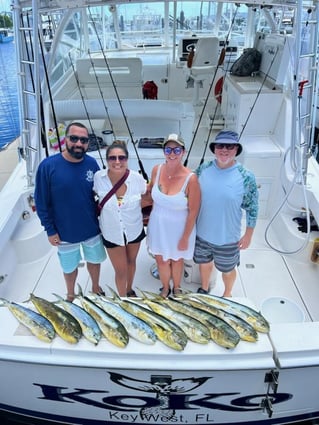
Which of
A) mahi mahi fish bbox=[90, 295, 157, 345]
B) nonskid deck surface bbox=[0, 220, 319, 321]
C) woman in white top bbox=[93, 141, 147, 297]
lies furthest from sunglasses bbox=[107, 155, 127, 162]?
nonskid deck surface bbox=[0, 220, 319, 321]

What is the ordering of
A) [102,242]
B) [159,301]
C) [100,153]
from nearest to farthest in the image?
[159,301], [102,242], [100,153]

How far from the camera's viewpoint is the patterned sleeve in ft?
6.61

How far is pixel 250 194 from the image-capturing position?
2.05 metres

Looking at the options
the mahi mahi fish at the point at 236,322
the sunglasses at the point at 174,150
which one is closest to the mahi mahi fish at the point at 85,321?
the mahi mahi fish at the point at 236,322

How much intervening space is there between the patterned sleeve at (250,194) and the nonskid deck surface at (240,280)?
2.52ft

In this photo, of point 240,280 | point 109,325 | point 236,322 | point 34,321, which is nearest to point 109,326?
point 109,325

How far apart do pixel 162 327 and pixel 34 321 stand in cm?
61

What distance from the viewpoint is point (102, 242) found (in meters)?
2.31

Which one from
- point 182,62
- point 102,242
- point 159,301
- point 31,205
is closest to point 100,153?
point 31,205

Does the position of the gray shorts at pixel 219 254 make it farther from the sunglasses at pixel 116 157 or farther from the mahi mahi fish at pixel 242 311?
the sunglasses at pixel 116 157

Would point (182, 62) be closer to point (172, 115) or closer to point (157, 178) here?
point (172, 115)

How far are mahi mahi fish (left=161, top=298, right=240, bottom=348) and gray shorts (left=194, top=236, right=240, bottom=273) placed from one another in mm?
551

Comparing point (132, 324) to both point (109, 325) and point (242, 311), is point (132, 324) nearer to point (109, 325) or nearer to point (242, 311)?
point (109, 325)

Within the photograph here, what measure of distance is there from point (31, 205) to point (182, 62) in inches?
174
